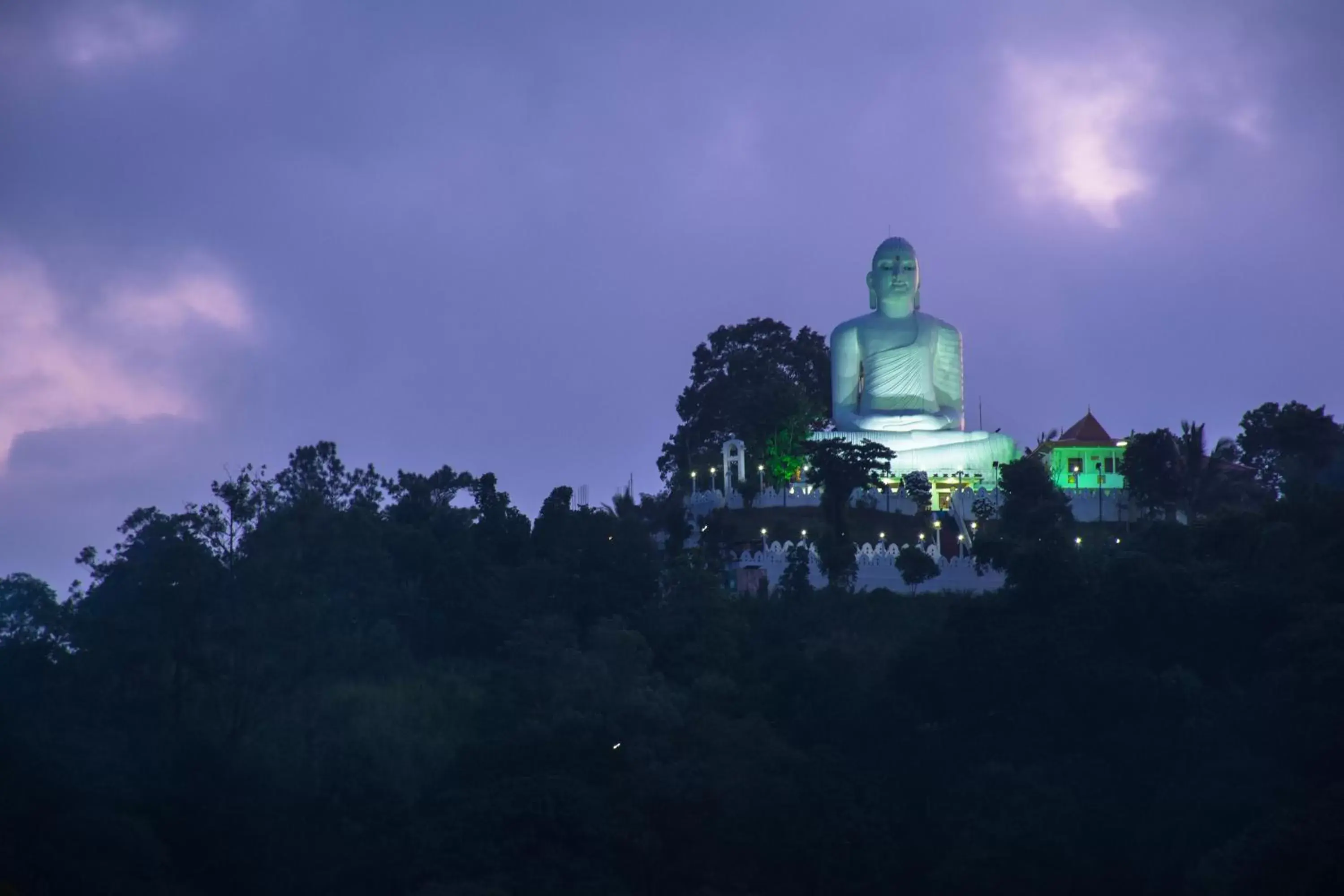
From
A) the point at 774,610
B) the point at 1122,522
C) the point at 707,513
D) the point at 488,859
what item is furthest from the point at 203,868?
the point at 1122,522

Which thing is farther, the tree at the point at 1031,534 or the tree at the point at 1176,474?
the tree at the point at 1176,474

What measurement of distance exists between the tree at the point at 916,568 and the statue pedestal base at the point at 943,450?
8565 mm

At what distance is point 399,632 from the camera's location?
32.2 metres

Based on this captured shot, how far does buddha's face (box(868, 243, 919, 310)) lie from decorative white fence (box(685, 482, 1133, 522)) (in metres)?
6.59

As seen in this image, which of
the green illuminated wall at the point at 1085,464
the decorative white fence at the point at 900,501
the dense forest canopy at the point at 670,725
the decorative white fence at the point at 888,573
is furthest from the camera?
the green illuminated wall at the point at 1085,464

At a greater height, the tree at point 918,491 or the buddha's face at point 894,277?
the buddha's face at point 894,277

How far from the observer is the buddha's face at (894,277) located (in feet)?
153

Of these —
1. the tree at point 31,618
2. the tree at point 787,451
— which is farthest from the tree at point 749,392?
the tree at point 31,618

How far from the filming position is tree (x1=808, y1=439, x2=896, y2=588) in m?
36.2

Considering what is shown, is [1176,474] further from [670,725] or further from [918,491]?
[670,725]

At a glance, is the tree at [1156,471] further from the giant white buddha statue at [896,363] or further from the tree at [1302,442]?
the giant white buddha statue at [896,363]

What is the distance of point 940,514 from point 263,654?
52.4 ft

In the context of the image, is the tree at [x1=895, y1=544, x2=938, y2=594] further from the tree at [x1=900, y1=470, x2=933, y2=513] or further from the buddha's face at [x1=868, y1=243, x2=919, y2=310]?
the buddha's face at [x1=868, y1=243, x2=919, y2=310]

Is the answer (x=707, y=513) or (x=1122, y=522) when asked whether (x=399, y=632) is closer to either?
(x=707, y=513)
